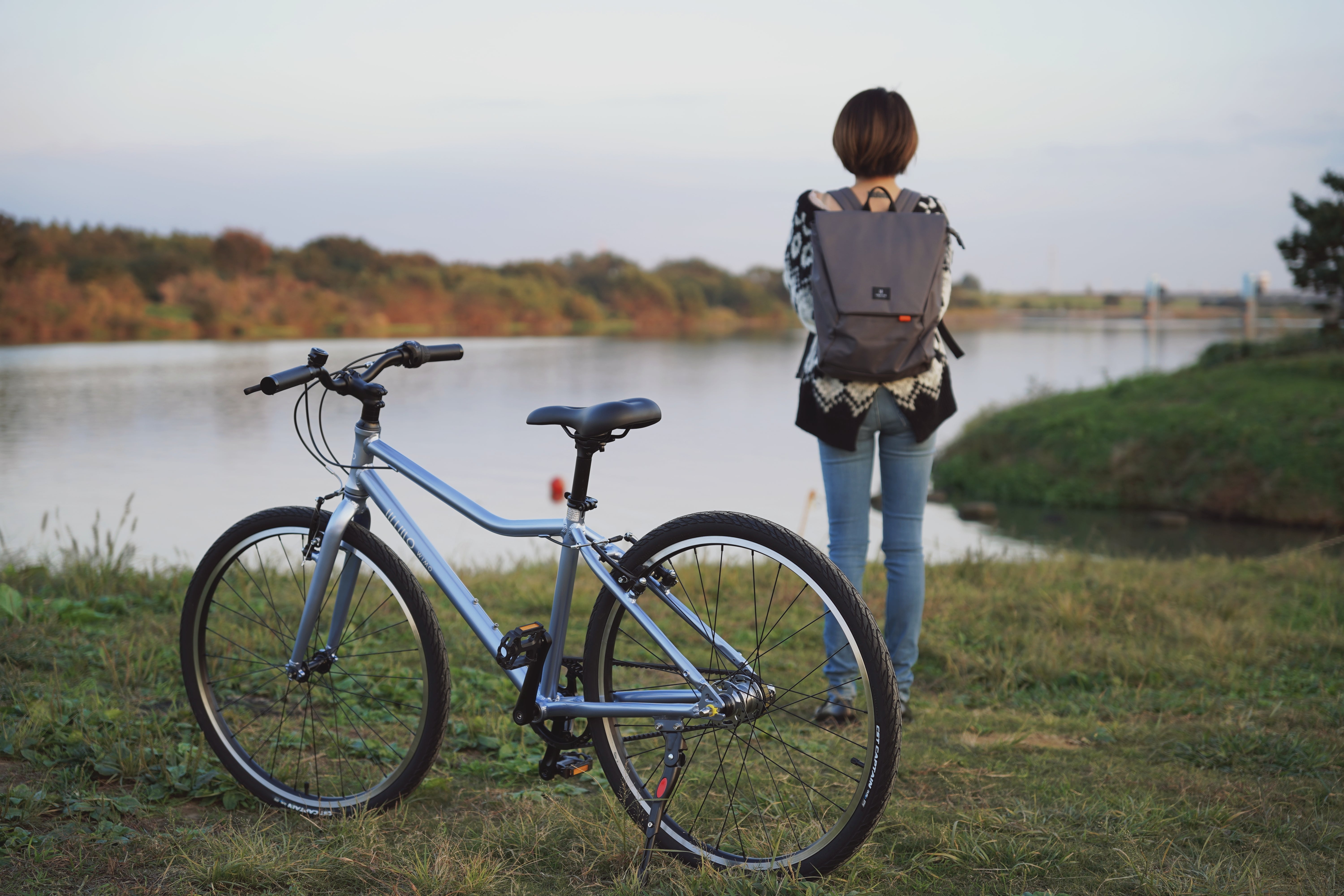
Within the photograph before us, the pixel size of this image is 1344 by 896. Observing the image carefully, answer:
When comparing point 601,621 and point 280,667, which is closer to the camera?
point 601,621

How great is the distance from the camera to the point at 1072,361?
5253 cm

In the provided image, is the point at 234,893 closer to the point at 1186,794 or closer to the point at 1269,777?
the point at 1186,794

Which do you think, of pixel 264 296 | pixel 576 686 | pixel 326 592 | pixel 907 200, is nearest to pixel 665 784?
pixel 576 686

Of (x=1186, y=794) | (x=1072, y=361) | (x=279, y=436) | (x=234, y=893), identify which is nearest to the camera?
(x=234, y=893)

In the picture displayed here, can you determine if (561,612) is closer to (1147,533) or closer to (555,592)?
(555,592)

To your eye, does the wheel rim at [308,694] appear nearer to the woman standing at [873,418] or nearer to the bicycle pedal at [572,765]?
the bicycle pedal at [572,765]

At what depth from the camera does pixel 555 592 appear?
268cm

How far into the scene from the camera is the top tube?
8.23ft

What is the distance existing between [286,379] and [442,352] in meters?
0.45

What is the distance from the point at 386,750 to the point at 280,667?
0.43 m

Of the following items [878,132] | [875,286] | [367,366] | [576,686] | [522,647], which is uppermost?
[878,132]

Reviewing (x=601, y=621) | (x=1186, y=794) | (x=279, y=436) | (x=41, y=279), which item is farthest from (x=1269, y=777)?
(x=41, y=279)

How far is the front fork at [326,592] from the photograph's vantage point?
280 cm

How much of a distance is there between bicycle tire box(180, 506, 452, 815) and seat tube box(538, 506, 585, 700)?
0.30 m
